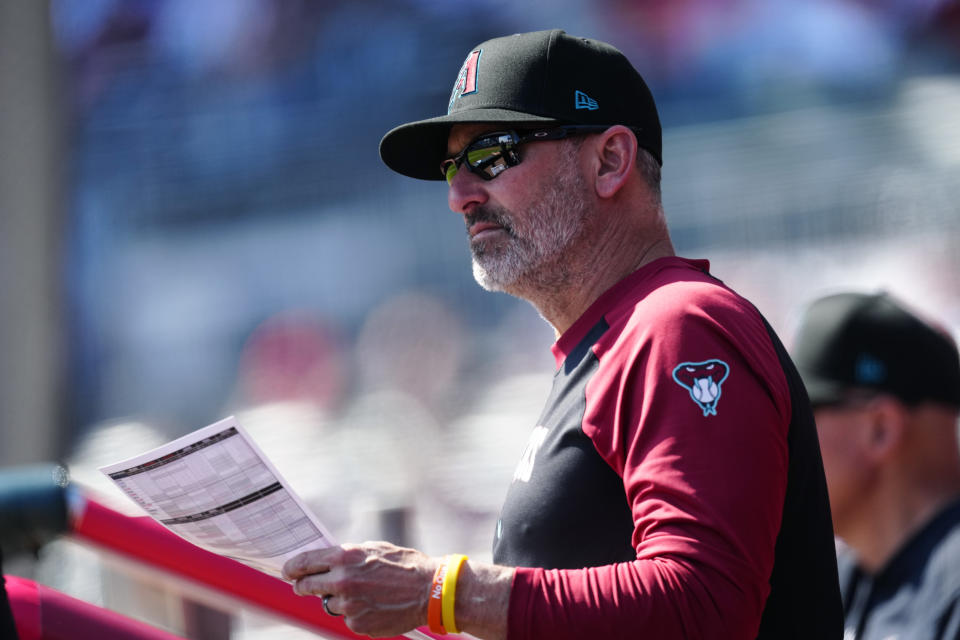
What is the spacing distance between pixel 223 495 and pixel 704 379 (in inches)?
24.5

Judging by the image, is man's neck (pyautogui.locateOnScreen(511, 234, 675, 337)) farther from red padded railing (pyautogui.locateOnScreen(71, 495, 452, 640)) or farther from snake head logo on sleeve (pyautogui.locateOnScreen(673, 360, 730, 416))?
red padded railing (pyautogui.locateOnScreen(71, 495, 452, 640))

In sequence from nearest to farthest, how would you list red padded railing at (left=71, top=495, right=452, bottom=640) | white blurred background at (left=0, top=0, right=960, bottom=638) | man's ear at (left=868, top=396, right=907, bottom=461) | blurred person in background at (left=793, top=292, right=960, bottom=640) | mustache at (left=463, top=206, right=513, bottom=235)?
red padded railing at (left=71, top=495, right=452, bottom=640) < mustache at (left=463, top=206, right=513, bottom=235) < blurred person in background at (left=793, top=292, right=960, bottom=640) < man's ear at (left=868, top=396, right=907, bottom=461) < white blurred background at (left=0, top=0, right=960, bottom=638)

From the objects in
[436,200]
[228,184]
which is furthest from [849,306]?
[228,184]

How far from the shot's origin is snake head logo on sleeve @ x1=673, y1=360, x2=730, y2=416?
130cm

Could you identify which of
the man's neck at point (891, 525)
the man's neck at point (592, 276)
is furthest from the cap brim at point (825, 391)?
the man's neck at point (592, 276)

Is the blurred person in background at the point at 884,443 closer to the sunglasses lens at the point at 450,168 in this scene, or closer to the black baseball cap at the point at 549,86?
the black baseball cap at the point at 549,86

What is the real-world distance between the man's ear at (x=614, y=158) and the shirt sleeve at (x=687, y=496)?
49 cm

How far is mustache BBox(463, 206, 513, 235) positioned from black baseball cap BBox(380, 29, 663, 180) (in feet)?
0.55

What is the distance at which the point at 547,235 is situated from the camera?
183 cm

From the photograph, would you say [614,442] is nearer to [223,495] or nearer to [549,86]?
[223,495]

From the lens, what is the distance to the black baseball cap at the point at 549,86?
1.76 m

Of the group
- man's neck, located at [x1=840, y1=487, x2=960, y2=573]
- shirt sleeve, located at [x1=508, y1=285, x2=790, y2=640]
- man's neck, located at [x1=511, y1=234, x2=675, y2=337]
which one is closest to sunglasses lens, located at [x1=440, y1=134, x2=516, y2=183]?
man's neck, located at [x1=511, y1=234, x2=675, y2=337]

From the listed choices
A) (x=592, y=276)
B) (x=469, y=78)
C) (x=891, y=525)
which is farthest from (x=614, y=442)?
(x=891, y=525)

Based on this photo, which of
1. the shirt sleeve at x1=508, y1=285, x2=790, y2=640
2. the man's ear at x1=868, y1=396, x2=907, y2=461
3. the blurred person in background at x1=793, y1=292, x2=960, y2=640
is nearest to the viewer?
the shirt sleeve at x1=508, y1=285, x2=790, y2=640
